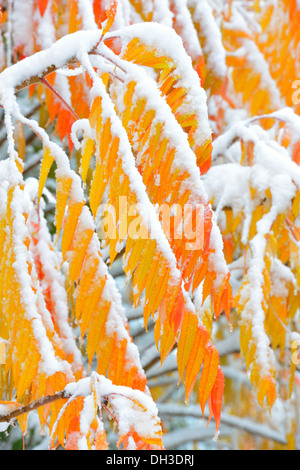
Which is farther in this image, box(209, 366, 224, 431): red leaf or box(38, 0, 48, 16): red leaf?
box(38, 0, 48, 16): red leaf

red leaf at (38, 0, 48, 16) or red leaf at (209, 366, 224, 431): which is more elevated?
red leaf at (38, 0, 48, 16)

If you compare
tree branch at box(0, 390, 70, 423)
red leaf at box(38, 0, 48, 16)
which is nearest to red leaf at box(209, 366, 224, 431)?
tree branch at box(0, 390, 70, 423)

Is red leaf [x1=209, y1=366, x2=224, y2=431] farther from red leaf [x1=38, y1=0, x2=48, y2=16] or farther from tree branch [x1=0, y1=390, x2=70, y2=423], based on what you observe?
red leaf [x1=38, y1=0, x2=48, y2=16]

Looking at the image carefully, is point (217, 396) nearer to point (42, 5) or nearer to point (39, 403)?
point (39, 403)

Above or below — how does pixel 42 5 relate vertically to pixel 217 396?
above

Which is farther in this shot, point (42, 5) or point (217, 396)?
point (42, 5)

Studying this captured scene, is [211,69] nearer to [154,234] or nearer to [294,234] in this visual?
[294,234]

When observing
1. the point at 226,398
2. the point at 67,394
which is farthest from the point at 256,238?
the point at 226,398

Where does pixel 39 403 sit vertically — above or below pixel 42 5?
below

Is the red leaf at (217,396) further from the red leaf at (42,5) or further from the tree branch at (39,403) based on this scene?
the red leaf at (42,5)

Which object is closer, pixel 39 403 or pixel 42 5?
pixel 39 403

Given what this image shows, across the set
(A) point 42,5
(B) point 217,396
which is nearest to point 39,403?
(B) point 217,396

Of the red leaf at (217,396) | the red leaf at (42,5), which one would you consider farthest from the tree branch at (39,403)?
the red leaf at (42,5)

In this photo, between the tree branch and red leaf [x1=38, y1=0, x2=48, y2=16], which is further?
red leaf [x1=38, y1=0, x2=48, y2=16]
